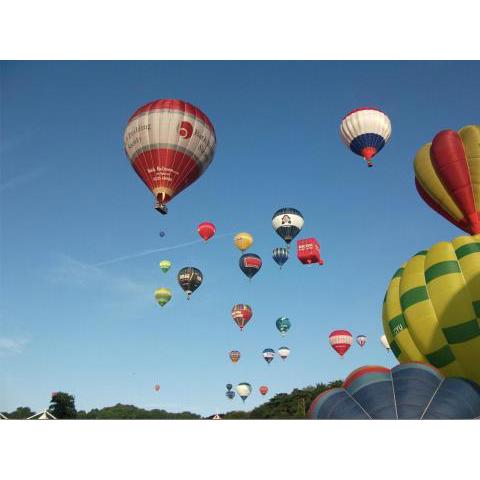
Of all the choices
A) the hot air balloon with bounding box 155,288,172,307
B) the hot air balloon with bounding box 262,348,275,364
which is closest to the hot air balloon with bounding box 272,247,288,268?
the hot air balloon with bounding box 155,288,172,307

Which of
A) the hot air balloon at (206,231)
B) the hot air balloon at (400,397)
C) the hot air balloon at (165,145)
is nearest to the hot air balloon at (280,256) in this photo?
the hot air balloon at (206,231)

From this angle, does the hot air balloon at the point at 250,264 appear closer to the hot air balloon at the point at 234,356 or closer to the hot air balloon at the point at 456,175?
the hot air balloon at the point at 234,356

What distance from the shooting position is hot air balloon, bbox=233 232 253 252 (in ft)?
123

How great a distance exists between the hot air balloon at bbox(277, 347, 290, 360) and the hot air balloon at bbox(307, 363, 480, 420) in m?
38.4

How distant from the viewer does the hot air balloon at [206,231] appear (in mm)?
34281

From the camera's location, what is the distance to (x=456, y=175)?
50.2ft

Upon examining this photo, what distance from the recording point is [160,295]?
39000 millimetres

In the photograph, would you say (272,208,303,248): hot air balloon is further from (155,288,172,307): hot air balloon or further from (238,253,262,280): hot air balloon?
(155,288,172,307): hot air balloon

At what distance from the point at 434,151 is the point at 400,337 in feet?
23.9

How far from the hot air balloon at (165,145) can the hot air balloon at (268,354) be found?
102ft

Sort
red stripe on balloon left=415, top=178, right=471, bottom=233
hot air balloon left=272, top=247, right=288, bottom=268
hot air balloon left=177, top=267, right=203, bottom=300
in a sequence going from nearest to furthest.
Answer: red stripe on balloon left=415, top=178, right=471, bottom=233 < hot air balloon left=177, top=267, right=203, bottom=300 < hot air balloon left=272, top=247, right=288, bottom=268

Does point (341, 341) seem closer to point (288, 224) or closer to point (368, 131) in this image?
point (288, 224)
